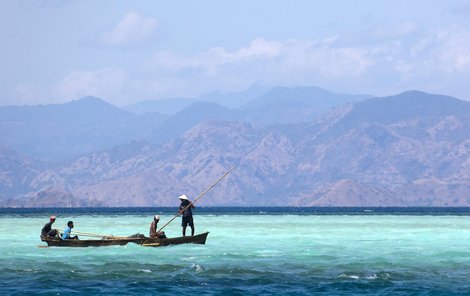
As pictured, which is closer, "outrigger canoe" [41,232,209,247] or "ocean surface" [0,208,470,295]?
"ocean surface" [0,208,470,295]

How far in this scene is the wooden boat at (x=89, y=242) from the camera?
51.5 meters

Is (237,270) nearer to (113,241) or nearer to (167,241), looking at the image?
(167,241)

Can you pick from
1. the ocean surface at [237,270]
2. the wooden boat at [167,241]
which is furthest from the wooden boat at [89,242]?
the wooden boat at [167,241]

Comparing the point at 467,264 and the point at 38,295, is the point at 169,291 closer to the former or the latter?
the point at 38,295

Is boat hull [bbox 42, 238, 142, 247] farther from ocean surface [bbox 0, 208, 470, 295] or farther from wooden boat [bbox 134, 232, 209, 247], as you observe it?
wooden boat [bbox 134, 232, 209, 247]

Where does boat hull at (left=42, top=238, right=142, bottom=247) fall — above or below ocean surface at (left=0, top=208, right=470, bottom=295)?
above

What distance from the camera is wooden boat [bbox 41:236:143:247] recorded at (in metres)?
51.5

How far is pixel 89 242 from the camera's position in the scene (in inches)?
2028

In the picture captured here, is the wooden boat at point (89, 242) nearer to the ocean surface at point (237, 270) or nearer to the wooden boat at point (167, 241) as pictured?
the ocean surface at point (237, 270)

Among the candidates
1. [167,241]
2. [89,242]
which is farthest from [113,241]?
[167,241]

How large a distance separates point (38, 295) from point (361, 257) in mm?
19860

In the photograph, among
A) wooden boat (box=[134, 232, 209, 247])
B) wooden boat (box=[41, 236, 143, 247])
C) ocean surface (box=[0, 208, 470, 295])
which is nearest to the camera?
ocean surface (box=[0, 208, 470, 295])

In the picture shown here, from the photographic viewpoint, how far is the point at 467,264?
1756 inches

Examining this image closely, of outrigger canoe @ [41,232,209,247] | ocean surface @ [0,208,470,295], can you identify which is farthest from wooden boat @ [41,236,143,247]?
ocean surface @ [0,208,470,295]
